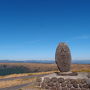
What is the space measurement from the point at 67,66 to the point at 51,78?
2.18m

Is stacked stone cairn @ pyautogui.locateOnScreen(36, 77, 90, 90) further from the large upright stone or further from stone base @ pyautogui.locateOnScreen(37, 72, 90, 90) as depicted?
the large upright stone

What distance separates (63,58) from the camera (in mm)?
17641

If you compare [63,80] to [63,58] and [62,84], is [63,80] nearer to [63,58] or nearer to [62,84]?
[62,84]

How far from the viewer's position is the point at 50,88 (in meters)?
16.9

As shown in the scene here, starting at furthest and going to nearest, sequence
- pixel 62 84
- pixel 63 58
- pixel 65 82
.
Answer: 1. pixel 63 58
2. pixel 62 84
3. pixel 65 82

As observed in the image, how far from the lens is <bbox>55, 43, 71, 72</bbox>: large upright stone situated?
57.6 ft

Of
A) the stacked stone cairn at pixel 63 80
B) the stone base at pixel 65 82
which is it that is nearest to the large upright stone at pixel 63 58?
the stacked stone cairn at pixel 63 80

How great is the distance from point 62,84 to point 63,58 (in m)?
2.82

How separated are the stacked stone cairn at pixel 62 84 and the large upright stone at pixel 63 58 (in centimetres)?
159

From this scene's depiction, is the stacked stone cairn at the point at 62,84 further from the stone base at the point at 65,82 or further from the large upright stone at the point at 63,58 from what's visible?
the large upright stone at the point at 63,58

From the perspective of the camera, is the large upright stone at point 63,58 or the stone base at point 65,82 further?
the large upright stone at point 63,58

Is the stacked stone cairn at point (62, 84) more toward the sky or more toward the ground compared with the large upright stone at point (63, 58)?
more toward the ground

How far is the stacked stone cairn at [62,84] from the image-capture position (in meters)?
15.7

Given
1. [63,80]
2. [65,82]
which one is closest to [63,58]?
[63,80]
